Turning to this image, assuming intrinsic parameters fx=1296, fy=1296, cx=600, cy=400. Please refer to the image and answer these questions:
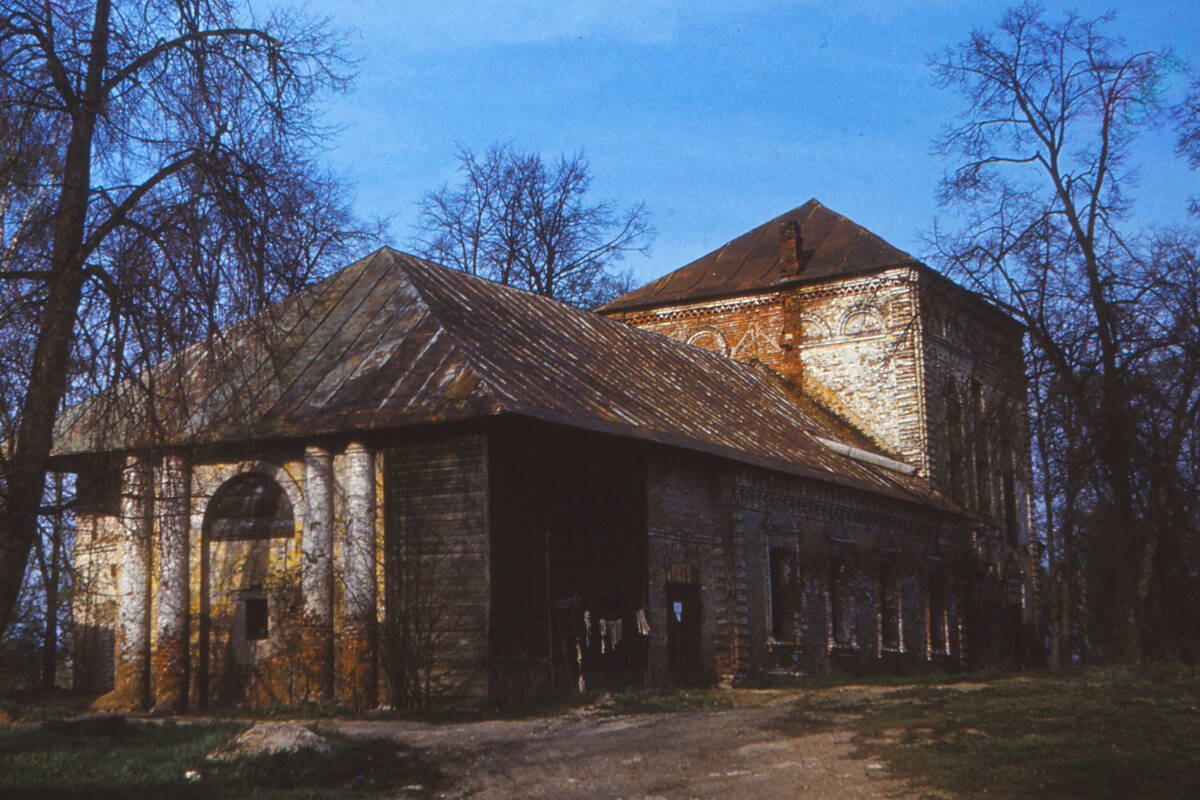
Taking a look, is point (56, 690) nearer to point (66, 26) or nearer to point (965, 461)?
point (66, 26)

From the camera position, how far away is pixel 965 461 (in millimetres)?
29188

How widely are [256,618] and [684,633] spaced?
6.22 m

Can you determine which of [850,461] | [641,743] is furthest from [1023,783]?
[850,461]

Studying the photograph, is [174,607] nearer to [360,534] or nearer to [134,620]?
[134,620]

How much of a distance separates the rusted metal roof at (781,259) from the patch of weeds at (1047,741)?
15.7 meters

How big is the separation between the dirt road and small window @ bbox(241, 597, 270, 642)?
13.7ft

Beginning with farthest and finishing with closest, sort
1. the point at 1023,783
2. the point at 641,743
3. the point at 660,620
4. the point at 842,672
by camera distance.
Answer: the point at 842,672
the point at 660,620
the point at 641,743
the point at 1023,783

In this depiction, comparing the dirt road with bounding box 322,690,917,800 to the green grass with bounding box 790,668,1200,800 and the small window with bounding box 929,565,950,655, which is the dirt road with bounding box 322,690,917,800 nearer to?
the green grass with bounding box 790,668,1200,800

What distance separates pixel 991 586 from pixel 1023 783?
2123cm

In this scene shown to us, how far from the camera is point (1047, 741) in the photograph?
10211 mm

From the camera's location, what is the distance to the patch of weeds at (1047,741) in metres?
8.93

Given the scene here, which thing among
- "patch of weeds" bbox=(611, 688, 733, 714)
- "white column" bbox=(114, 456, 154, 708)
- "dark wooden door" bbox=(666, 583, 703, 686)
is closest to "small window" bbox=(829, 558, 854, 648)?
"dark wooden door" bbox=(666, 583, 703, 686)

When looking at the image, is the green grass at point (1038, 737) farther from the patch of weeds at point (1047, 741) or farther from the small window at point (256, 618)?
the small window at point (256, 618)

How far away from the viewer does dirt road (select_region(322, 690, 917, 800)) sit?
9492mm
